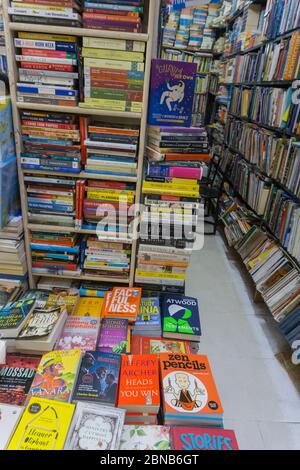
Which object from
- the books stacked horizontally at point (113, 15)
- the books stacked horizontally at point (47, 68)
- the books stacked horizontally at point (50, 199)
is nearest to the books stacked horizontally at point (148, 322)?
the books stacked horizontally at point (50, 199)

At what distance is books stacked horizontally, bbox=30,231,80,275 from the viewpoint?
71.1 inches

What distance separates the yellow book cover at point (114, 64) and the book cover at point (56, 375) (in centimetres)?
130

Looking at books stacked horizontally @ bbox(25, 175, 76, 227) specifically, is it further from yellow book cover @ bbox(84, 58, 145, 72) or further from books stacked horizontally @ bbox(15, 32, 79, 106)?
yellow book cover @ bbox(84, 58, 145, 72)

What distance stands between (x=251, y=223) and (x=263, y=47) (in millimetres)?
1539

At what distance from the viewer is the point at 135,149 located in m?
1.58

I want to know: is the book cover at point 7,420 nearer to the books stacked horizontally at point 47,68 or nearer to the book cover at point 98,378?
the book cover at point 98,378

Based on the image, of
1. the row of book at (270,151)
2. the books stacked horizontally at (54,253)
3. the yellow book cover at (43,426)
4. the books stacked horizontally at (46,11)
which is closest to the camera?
the yellow book cover at (43,426)

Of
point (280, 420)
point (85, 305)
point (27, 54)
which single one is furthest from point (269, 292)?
point (27, 54)

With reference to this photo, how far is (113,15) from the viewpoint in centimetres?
134

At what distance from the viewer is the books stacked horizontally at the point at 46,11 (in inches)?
52.0

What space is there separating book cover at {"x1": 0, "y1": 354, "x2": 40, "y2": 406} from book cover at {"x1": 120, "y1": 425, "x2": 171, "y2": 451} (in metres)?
0.41

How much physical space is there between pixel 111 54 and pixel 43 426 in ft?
5.01

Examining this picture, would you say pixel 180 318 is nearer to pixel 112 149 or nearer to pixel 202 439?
pixel 202 439

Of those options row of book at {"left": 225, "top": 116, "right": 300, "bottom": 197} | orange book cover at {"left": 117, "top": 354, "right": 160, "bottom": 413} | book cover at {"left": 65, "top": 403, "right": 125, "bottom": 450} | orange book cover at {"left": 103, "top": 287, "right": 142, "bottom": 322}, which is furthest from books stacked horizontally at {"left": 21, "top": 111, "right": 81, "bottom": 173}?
row of book at {"left": 225, "top": 116, "right": 300, "bottom": 197}
